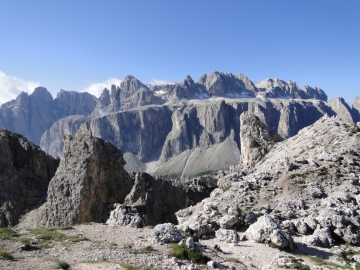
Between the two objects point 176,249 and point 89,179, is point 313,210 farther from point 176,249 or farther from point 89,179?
point 89,179

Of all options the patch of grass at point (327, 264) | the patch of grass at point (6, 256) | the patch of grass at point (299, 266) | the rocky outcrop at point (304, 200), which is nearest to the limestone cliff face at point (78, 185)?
the rocky outcrop at point (304, 200)

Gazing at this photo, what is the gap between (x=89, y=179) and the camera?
2158 inches

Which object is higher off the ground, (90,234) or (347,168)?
(347,168)

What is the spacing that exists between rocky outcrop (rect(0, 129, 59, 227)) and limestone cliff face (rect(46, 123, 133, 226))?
64.1ft

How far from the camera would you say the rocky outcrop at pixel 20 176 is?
2846 inches

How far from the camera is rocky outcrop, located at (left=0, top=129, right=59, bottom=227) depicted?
72287 millimetres

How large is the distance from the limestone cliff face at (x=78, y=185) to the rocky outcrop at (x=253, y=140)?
3895 centimetres

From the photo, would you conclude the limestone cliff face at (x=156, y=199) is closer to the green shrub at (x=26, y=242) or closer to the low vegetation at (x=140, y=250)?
the green shrub at (x=26, y=242)

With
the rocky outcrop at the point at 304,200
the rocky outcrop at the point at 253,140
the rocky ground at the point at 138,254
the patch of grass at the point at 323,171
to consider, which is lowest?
the rocky ground at the point at 138,254

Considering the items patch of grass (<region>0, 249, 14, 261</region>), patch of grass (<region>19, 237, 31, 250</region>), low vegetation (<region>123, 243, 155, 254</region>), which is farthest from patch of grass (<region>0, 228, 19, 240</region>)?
low vegetation (<region>123, 243, 155, 254</region>)

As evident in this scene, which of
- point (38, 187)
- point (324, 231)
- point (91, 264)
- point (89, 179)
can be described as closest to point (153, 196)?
point (89, 179)

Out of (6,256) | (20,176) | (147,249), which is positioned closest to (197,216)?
(147,249)

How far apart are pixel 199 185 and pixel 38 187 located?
4945 centimetres

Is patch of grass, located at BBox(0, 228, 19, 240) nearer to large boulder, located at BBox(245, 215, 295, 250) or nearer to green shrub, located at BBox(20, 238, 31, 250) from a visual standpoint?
green shrub, located at BBox(20, 238, 31, 250)
